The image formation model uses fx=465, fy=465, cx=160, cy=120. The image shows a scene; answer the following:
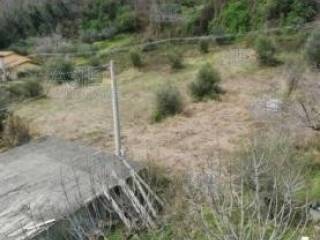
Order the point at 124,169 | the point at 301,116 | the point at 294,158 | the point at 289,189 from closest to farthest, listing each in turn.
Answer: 1. the point at 289,189
2. the point at 294,158
3. the point at 124,169
4. the point at 301,116

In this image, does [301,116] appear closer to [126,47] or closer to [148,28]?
[126,47]

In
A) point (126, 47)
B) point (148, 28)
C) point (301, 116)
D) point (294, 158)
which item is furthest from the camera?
point (148, 28)

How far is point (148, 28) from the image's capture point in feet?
84.9

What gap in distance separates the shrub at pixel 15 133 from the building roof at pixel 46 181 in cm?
199

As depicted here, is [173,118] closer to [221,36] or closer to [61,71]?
[61,71]

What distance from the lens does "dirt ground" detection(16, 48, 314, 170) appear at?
11055mm

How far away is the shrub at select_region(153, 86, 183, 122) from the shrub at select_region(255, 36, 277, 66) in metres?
4.71

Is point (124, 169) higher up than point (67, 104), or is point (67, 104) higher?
point (124, 169)

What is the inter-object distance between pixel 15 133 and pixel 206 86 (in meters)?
5.96

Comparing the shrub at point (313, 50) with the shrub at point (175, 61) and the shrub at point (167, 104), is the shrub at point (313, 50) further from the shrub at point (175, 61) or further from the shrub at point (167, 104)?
the shrub at point (175, 61)

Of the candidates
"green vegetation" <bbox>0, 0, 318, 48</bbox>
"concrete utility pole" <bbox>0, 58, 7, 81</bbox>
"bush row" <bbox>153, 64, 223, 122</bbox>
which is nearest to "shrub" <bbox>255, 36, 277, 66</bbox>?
"bush row" <bbox>153, 64, 223, 122</bbox>

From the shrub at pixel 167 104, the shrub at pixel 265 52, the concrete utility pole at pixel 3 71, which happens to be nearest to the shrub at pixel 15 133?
the shrub at pixel 167 104

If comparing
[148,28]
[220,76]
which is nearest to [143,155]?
[220,76]

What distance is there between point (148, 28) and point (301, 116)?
1722cm
